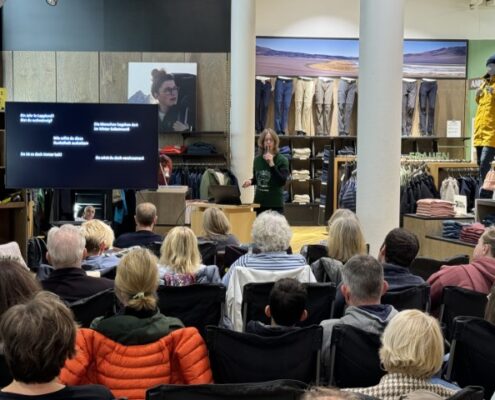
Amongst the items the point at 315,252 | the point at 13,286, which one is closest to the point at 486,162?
the point at 315,252

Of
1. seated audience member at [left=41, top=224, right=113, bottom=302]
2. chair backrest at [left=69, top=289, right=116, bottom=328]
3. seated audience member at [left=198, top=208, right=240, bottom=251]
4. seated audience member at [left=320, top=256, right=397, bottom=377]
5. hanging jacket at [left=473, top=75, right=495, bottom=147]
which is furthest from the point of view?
hanging jacket at [left=473, top=75, right=495, bottom=147]

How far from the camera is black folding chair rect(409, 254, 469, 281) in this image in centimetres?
474

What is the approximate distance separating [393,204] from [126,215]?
2688 millimetres

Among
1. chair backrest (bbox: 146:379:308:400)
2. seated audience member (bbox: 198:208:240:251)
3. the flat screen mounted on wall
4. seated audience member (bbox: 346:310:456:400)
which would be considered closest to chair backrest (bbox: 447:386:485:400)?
seated audience member (bbox: 346:310:456:400)

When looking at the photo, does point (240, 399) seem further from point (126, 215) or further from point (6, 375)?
point (126, 215)

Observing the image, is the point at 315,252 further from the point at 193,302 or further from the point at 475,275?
the point at 193,302

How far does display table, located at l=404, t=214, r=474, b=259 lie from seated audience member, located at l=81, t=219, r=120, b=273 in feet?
12.1

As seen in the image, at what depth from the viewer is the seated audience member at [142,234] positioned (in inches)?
203

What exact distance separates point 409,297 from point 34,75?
10.3 meters

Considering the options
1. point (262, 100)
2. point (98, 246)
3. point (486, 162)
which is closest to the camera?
point (98, 246)

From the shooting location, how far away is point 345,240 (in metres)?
4.37

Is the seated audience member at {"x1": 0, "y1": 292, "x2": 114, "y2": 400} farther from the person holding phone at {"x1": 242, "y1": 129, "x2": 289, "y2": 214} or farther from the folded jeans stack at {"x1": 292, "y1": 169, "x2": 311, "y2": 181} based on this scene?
the folded jeans stack at {"x1": 292, "y1": 169, "x2": 311, "y2": 181}

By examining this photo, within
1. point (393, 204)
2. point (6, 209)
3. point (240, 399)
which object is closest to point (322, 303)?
point (240, 399)

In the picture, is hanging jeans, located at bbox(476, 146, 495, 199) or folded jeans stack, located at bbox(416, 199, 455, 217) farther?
folded jeans stack, located at bbox(416, 199, 455, 217)
